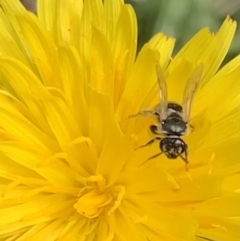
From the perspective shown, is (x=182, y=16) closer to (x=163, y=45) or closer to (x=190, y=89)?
(x=163, y=45)

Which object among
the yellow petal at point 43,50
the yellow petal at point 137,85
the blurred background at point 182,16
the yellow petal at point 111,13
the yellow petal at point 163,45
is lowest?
the yellow petal at point 137,85

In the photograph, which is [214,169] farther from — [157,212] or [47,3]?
[47,3]

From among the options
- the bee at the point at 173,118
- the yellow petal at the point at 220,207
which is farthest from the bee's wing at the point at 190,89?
the yellow petal at the point at 220,207

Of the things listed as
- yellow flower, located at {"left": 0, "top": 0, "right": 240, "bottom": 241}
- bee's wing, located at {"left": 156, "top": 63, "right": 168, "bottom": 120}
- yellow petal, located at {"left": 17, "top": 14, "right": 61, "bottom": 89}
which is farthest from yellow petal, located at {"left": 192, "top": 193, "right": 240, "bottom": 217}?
yellow petal, located at {"left": 17, "top": 14, "right": 61, "bottom": 89}

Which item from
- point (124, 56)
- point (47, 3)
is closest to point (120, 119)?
point (124, 56)

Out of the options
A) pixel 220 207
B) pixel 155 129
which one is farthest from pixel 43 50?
pixel 220 207

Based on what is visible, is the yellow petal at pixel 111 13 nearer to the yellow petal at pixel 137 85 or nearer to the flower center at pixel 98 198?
the yellow petal at pixel 137 85
